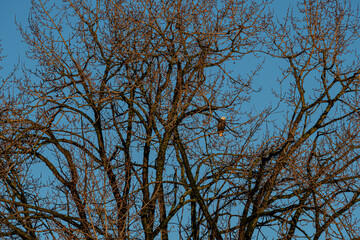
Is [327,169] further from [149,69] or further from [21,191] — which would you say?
[21,191]

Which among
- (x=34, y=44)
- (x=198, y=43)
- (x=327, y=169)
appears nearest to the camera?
(x=327, y=169)

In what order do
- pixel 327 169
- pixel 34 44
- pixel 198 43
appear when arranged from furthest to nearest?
1. pixel 34 44
2. pixel 198 43
3. pixel 327 169

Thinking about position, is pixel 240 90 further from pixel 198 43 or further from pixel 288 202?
pixel 288 202

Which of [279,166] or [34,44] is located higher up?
[34,44]

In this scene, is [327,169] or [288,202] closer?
[327,169]

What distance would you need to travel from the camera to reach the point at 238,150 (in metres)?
11.4

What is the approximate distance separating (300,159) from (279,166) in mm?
507

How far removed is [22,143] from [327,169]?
6388 mm

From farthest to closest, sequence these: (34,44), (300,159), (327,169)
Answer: (34,44) → (300,159) → (327,169)

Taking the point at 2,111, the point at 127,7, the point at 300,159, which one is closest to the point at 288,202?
the point at 300,159

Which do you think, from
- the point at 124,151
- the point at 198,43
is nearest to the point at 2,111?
the point at 124,151

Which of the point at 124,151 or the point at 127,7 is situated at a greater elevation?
the point at 127,7

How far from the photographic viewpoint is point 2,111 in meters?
10.7

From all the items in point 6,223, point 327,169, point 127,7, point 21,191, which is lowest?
point 327,169
